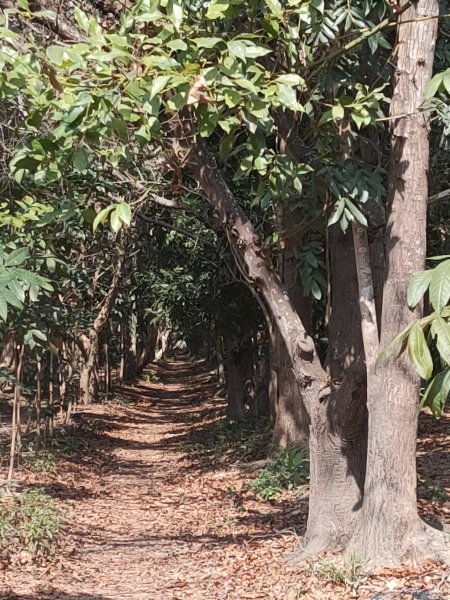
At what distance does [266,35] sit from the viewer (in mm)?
6266

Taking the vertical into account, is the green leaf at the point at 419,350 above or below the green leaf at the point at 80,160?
below

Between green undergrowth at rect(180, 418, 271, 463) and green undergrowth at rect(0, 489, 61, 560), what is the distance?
4.91 meters

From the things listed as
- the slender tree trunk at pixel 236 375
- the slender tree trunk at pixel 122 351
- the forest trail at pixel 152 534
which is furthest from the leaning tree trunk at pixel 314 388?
the slender tree trunk at pixel 122 351

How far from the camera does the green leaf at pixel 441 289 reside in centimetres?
283

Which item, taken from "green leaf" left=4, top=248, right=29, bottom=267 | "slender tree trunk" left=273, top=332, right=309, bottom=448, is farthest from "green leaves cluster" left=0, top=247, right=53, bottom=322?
"slender tree trunk" left=273, top=332, right=309, bottom=448

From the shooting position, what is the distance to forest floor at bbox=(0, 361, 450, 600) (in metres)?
6.55

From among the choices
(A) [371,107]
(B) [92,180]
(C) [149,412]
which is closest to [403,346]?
(A) [371,107]

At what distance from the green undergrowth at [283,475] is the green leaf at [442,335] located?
7.78 meters

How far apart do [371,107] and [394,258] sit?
3.67 ft

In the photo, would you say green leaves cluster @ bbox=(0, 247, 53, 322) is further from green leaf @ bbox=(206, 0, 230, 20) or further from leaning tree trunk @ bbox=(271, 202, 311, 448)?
leaning tree trunk @ bbox=(271, 202, 311, 448)

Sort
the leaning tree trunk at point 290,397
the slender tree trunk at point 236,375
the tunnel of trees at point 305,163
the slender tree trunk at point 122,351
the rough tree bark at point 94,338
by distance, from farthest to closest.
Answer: the slender tree trunk at point 122,351
the rough tree bark at point 94,338
the slender tree trunk at point 236,375
the leaning tree trunk at point 290,397
the tunnel of trees at point 305,163

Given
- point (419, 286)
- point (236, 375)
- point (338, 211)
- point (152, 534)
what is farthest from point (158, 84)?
point (236, 375)

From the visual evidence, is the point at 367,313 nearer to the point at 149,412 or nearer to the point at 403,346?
the point at 403,346

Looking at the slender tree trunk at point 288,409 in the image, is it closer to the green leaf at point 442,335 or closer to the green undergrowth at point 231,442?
the green undergrowth at point 231,442
